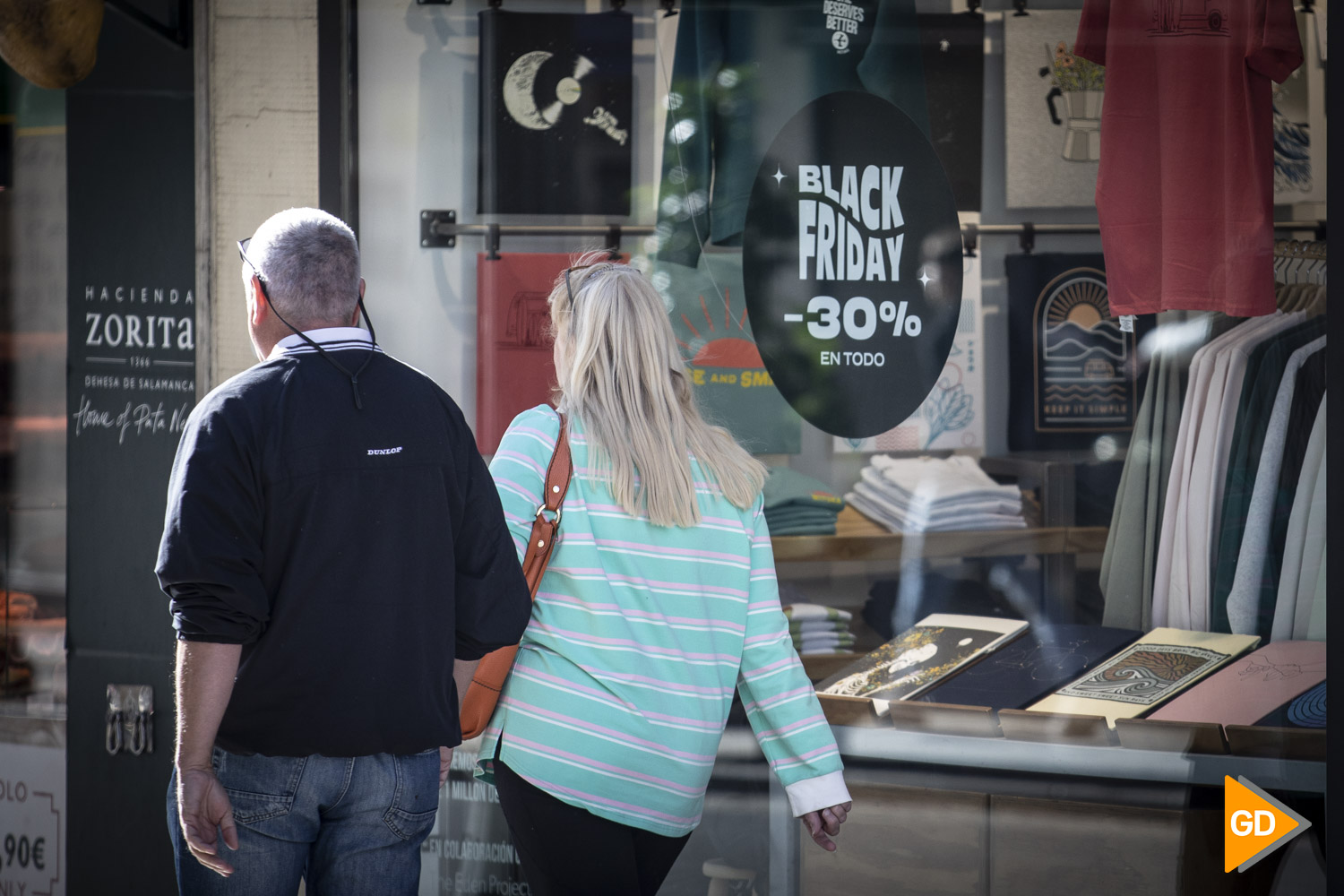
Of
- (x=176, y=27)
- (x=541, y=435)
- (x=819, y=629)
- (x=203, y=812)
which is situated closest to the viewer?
(x=203, y=812)

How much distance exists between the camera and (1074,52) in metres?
3.35

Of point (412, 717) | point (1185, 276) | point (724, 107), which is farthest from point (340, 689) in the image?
point (1185, 276)

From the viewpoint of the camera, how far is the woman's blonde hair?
83.3 inches

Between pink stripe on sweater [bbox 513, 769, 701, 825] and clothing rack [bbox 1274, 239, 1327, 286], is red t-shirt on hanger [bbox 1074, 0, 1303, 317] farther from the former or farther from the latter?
pink stripe on sweater [bbox 513, 769, 701, 825]

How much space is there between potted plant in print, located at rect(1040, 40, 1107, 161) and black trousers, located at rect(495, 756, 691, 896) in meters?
2.42

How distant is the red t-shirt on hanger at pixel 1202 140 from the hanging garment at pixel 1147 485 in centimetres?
17

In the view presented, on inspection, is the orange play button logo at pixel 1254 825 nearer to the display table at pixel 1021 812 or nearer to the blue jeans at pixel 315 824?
the display table at pixel 1021 812

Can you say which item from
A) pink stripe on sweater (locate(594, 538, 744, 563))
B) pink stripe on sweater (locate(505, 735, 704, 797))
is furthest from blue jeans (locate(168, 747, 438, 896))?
pink stripe on sweater (locate(594, 538, 744, 563))

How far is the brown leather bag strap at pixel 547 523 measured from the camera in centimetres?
212

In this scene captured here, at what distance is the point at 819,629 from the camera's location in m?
3.47

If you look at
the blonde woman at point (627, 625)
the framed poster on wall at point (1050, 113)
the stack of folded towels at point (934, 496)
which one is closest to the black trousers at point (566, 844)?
the blonde woman at point (627, 625)

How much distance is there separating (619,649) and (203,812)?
740mm

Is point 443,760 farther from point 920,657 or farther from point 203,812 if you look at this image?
point 920,657

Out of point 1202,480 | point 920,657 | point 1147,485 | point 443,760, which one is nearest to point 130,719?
point 443,760
